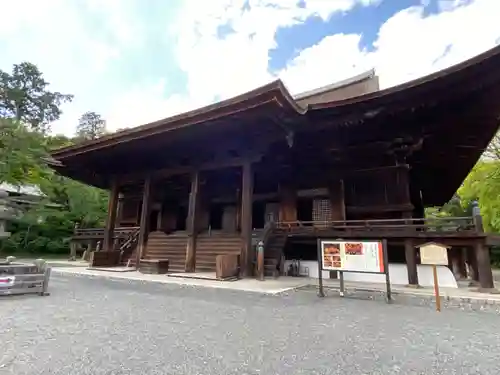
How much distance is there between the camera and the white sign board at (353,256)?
5.75m

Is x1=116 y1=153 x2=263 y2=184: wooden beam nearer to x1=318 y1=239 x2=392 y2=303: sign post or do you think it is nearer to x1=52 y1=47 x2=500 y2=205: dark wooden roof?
x1=52 y1=47 x2=500 y2=205: dark wooden roof

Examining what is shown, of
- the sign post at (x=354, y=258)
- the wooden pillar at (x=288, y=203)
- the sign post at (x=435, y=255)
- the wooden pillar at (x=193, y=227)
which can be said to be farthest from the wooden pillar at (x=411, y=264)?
the wooden pillar at (x=193, y=227)

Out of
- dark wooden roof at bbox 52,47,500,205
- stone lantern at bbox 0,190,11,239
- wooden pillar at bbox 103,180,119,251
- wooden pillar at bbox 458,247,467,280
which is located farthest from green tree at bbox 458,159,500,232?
stone lantern at bbox 0,190,11,239

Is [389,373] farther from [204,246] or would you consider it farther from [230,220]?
[230,220]

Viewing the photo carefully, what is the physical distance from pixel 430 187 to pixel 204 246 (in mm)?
11184

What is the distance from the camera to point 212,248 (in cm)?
985

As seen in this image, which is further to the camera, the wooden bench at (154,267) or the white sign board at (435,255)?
the wooden bench at (154,267)

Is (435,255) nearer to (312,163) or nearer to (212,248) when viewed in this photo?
(312,163)

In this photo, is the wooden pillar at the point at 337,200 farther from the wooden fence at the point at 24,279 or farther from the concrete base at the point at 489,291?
the wooden fence at the point at 24,279

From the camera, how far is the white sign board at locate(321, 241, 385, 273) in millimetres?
5754

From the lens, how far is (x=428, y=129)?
26.9 feet

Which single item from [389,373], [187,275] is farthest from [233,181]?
[389,373]

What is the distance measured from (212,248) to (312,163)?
456cm

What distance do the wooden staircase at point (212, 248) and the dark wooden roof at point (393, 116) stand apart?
11.4 feet
